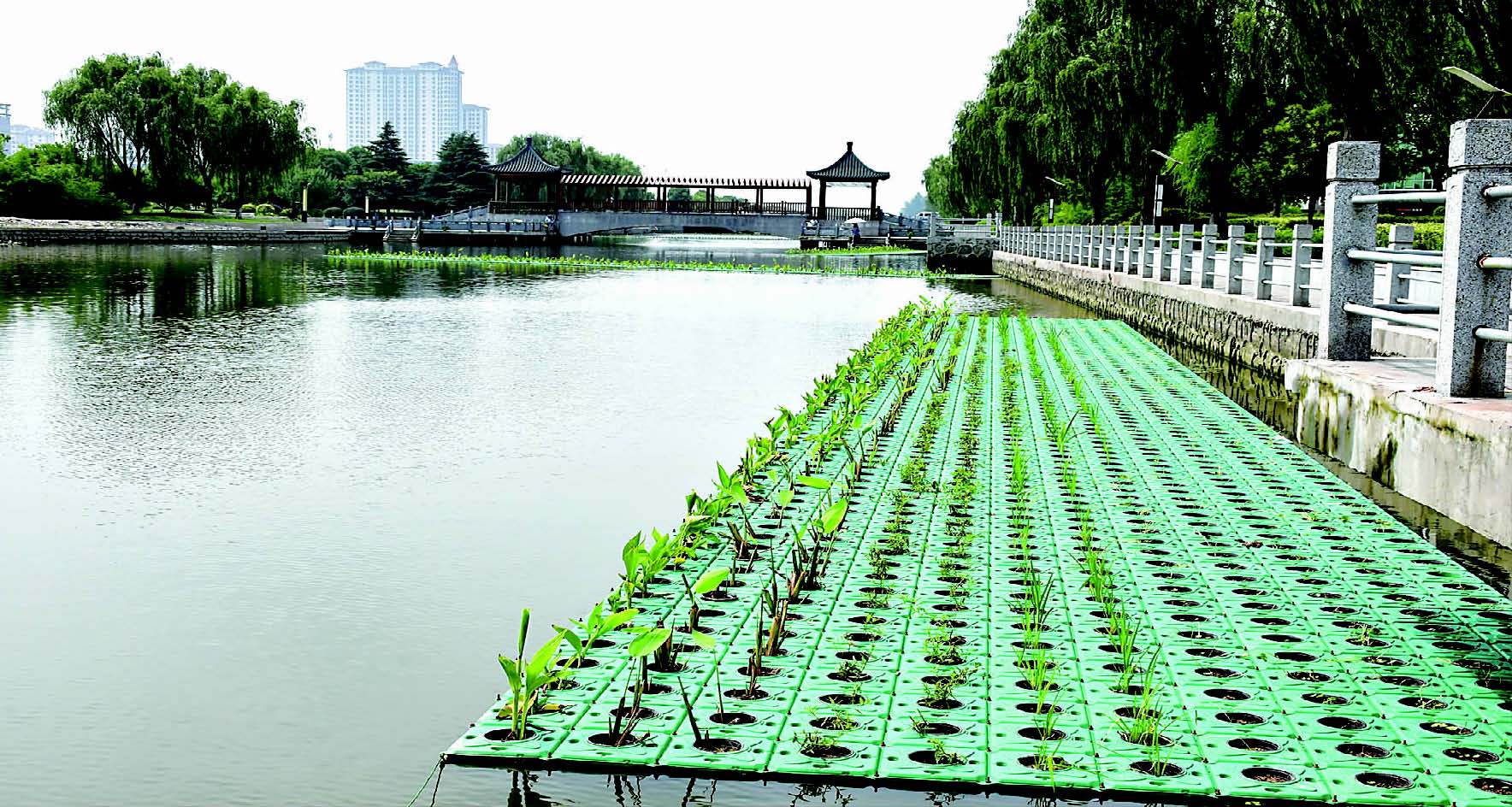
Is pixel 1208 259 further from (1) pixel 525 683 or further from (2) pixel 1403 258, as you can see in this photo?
(1) pixel 525 683

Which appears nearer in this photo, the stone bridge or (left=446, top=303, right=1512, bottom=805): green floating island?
(left=446, top=303, right=1512, bottom=805): green floating island

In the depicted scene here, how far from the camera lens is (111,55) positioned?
57812 millimetres

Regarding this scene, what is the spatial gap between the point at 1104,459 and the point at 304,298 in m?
Answer: 18.2

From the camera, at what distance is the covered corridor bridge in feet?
224

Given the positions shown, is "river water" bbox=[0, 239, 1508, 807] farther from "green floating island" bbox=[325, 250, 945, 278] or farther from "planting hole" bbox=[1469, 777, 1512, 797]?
"green floating island" bbox=[325, 250, 945, 278]

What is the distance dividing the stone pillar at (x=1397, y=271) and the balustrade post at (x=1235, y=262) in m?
2.13

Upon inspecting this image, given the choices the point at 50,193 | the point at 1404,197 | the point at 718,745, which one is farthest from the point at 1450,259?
the point at 50,193

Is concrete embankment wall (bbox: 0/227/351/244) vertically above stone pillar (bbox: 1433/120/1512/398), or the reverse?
concrete embankment wall (bbox: 0/227/351/244)

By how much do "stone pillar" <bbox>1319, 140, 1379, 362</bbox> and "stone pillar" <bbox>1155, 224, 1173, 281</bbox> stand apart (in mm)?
13792

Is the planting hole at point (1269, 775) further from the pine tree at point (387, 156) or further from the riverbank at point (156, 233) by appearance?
the pine tree at point (387, 156)

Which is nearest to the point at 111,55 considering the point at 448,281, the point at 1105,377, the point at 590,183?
the point at 590,183

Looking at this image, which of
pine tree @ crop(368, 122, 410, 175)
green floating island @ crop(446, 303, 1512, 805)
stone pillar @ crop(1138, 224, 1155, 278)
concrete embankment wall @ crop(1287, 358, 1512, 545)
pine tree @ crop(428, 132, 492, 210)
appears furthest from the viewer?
pine tree @ crop(368, 122, 410, 175)

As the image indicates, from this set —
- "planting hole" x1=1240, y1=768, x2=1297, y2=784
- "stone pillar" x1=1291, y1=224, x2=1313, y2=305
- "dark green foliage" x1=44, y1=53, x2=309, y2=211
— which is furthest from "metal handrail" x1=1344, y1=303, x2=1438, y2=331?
"dark green foliage" x1=44, y1=53, x2=309, y2=211

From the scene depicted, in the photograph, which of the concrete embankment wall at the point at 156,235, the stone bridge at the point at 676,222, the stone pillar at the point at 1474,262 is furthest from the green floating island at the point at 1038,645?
the stone bridge at the point at 676,222
